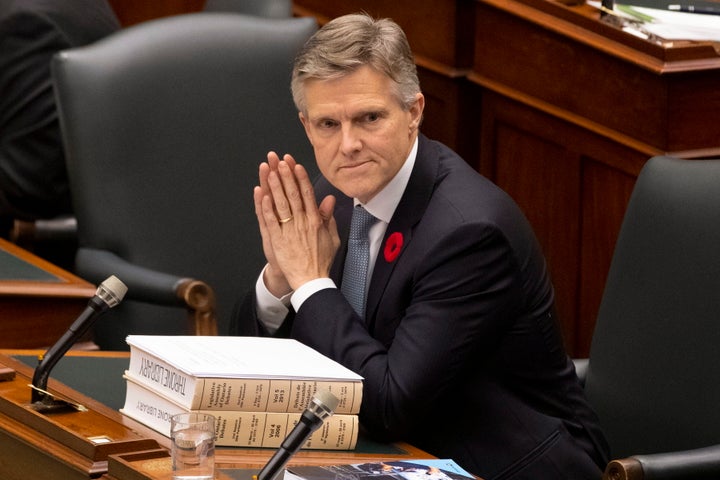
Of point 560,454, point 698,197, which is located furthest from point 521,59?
point 560,454

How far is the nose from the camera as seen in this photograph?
238cm

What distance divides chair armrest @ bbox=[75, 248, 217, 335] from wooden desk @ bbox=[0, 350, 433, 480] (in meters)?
0.91

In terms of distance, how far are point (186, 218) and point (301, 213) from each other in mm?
1167

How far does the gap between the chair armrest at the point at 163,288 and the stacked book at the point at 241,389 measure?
1.05 meters

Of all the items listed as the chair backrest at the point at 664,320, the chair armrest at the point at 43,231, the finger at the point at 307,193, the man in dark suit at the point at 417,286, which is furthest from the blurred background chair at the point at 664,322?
the chair armrest at the point at 43,231

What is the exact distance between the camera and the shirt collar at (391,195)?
2436 mm

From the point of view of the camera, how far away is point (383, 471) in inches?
76.1

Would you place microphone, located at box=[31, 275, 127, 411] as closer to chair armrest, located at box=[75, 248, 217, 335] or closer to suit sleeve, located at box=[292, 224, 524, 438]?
suit sleeve, located at box=[292, 224, 524, 438]

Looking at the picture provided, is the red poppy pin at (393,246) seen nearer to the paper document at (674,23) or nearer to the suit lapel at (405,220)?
the suit lapel at (405,220)

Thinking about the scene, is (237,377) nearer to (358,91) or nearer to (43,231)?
(358,91)

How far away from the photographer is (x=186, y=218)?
362 cm

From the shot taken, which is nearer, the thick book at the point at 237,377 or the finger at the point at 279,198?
the thick book at the point at 237,377

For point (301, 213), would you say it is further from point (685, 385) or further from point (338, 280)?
point (685, 385)

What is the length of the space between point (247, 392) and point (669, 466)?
0.65m
